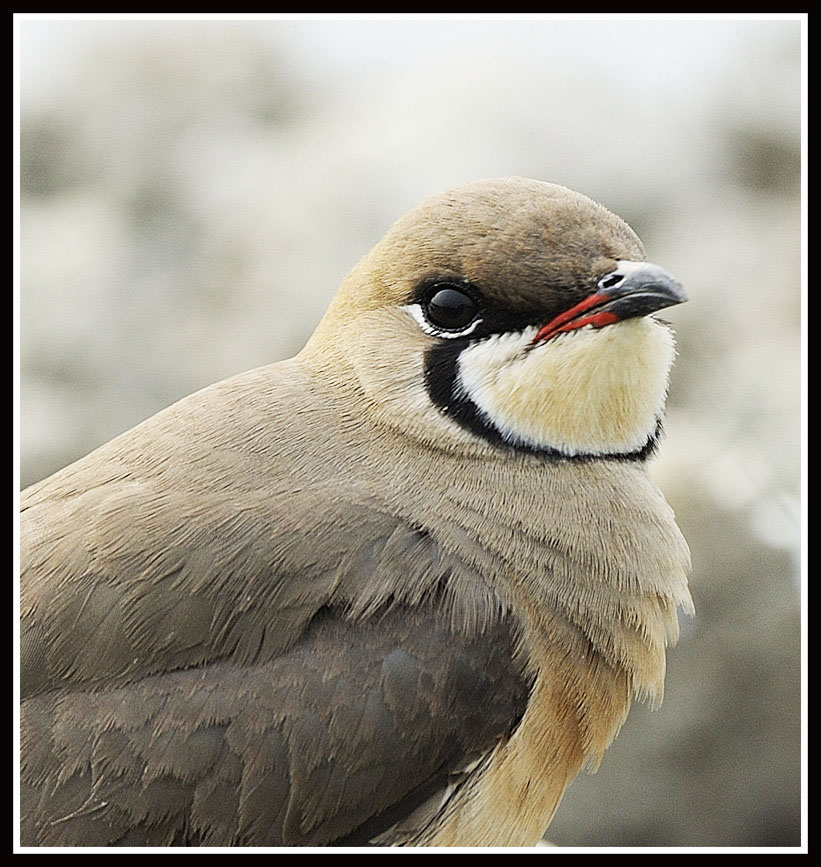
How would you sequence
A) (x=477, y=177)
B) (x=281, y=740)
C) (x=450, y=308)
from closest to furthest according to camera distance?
(x=281, y=740), (x=450, y=308), (x=477, y=177)

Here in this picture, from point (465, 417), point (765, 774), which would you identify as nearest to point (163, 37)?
point (465, 417)

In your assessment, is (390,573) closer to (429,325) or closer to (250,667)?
(250,667)

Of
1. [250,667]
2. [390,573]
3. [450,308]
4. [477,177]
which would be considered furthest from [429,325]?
[477,177]

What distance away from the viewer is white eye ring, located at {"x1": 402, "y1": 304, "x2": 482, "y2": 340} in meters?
1.71

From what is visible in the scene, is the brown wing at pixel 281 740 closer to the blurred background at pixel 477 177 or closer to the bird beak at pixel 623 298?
the bird beak at pixel 623 298

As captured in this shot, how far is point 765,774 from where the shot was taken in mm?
2266

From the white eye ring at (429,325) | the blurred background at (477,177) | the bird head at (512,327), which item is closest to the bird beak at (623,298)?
the bird head at (512,327)

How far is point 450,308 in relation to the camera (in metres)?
1.72

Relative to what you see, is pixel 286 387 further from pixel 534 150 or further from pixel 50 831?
pixel 534 150

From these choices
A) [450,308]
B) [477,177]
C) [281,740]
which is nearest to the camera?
[281,740]

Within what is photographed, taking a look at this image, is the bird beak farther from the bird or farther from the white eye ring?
the white eye ring

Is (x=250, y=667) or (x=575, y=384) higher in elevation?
(x=575, y=384)

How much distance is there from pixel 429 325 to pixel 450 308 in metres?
0.05

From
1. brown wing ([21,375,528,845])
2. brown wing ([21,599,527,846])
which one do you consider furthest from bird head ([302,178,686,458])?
brown wing ([21,599,527,846])
